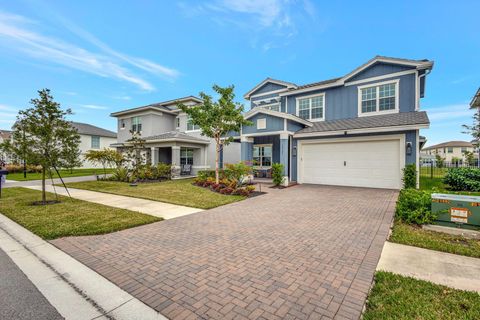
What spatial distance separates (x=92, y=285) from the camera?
10.1 ft

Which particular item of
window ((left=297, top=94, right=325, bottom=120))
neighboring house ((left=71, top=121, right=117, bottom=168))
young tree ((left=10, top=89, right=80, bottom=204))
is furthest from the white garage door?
neighboring house ((left=71, top=121, right=117, bottom=168))

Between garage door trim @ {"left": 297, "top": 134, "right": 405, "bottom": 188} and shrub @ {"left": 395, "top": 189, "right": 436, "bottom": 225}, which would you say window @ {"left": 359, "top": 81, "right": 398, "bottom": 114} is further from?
shrub @ {"left": 395, "top": 189, "right": 436, "bottom": 225}

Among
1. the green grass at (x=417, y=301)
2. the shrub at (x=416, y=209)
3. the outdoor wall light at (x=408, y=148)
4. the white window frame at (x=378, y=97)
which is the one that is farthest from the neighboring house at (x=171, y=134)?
the green grass at (x=417, y=301)

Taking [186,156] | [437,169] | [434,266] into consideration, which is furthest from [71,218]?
[437,169]

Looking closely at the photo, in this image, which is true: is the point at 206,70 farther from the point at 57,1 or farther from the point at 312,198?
the point at 312,198

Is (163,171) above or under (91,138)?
under

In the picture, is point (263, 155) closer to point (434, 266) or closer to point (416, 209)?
point (416, 209)

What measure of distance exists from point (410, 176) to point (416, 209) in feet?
19.6

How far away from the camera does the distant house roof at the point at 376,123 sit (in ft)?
35.1

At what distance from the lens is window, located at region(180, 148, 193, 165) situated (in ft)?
68.0

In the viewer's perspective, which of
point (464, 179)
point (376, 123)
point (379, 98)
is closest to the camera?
point (464, 179)

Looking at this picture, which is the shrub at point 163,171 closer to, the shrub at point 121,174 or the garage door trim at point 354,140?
the shrub at point 121,174

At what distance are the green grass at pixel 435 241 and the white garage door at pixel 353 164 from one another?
279 inches

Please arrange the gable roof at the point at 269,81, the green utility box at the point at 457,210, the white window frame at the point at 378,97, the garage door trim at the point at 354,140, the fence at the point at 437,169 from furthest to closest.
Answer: the fence at the point at 437,169 → the gable roof at the point at 269,81 → the white window frame at the point at 378,97 → the garage door trim at the point at 354,140 → the green utility box at the point at 457,210
